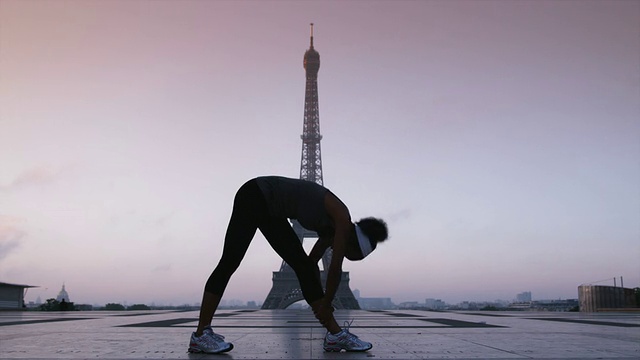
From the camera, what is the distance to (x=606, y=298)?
24.5 m

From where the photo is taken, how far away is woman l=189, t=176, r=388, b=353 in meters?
3.44

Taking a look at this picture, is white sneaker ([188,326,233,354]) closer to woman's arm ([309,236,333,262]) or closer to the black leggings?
the black leggings

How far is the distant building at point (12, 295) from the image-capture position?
2442 centimetres

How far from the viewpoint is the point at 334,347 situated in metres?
3.52

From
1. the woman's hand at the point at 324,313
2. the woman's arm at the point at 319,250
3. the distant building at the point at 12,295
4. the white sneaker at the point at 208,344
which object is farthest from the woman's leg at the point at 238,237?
the distant building at the point at 12,295

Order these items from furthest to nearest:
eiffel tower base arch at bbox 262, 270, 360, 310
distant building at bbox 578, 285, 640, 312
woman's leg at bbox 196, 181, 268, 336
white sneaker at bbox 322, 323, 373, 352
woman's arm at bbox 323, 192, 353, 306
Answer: eiffel tower base arch at bbox 262, 270, 360, 310 → distant building at bbox 578, 285, 640, 312 → woman's leg at bbox 196, 181, 268, 336 → white sneaker at bbox 322, 323, 373, 352 → woman's arm at bbox 323, 192, 353, 306

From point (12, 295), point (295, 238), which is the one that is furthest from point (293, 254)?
point (12, 295)

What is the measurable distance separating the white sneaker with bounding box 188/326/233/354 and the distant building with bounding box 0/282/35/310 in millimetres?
24416

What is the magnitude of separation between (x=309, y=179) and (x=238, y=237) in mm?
50071

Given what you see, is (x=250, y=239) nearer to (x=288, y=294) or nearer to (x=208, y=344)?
(x=208, y=344)

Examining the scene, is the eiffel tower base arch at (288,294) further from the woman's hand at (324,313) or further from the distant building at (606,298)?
the woman's hand at (324,313)

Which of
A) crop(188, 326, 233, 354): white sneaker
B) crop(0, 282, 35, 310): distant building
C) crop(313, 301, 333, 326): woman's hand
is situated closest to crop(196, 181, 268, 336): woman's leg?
crop(188, 326, 233, 354): white sneaker

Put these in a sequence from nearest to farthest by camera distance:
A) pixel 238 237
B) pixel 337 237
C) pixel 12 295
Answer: pixel 337 237
pixel 238 237
pixel 12 295

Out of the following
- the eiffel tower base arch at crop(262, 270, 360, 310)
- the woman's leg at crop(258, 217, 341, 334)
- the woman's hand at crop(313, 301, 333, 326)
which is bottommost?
the eiffel tower base arch at crop(262, 270, 360, 310)
